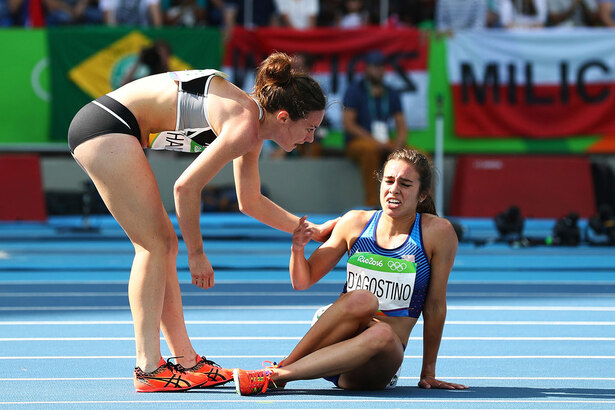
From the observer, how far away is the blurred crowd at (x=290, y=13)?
44.8 feet

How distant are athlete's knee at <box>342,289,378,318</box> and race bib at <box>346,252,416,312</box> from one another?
186mm

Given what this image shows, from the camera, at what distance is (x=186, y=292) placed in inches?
308

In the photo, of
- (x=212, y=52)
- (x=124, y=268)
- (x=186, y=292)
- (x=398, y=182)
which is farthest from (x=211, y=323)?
(x=212, y=52)

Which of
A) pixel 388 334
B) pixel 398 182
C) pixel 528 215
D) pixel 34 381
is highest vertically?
pixel 398 182

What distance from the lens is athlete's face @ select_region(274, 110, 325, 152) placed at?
170 inches

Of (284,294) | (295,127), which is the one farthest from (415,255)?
(284,294)

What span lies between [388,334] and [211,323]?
7.54ft

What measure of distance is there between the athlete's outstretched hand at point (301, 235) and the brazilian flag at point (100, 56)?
351 inches

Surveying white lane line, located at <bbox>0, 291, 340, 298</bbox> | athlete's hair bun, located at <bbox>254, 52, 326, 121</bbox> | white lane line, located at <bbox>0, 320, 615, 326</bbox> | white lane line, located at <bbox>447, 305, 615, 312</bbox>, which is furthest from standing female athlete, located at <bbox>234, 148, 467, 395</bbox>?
white lane line, located at <bbox>0, 291, 340, 298</bbox>

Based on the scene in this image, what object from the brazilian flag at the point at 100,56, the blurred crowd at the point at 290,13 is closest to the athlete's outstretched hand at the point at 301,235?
the brazilian flag at the point at 100,56

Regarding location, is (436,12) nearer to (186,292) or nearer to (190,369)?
(186,292)

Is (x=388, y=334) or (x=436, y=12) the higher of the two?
(x=436, y=12)

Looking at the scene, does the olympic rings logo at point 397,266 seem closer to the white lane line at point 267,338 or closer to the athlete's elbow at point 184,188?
the athlete's elbow at point 184,188

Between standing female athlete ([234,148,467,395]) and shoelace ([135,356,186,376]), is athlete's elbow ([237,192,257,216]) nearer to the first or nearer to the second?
standing female athlete ([234,148,467,395])
